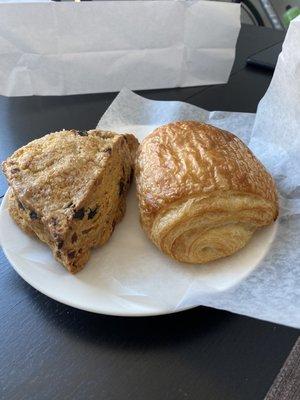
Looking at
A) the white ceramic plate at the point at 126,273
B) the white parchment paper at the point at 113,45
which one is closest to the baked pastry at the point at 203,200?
the white ceramic plate at the point at 126,273

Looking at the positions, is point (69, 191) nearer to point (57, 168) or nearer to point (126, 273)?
point (57, 168)

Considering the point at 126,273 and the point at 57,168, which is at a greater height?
the point at 57,168

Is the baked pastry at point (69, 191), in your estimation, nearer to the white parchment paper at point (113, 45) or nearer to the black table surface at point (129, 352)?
the black table surface at point (129, 352)

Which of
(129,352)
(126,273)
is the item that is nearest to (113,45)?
(126,273)

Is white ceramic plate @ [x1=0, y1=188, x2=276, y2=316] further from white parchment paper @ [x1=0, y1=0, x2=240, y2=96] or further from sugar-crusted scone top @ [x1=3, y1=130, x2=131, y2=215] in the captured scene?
white parchment paper @ [x1=0, y1=0, x2=240, y2=96]

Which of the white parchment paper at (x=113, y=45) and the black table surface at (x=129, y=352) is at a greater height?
the white parchment paper at (x=113, y=45)

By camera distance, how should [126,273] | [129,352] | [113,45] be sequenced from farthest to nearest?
[113,45] → [126,273] → [129,352]
